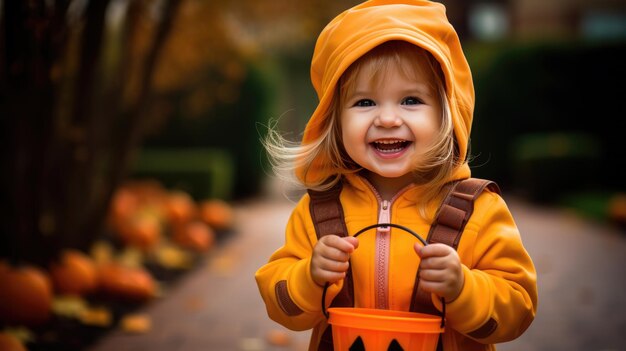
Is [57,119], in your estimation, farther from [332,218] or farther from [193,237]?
[332,218]

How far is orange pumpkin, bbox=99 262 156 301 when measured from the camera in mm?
5324

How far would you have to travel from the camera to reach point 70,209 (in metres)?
5.55

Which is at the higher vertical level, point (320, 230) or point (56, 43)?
point (56, 43)

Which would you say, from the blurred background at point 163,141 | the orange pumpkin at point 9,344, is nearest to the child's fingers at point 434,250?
the blurred background at point 163,141

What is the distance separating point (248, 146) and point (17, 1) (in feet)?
26.6

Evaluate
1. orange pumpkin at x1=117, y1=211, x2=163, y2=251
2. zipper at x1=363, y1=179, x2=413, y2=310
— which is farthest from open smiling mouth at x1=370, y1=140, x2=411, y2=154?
orange pumpkin at x1=117, y1=211, x2=163, y2=251

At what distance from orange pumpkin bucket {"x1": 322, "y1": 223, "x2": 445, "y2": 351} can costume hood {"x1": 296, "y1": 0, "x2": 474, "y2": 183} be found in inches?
18.9

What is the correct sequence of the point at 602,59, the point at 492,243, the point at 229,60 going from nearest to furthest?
the point at 492,243 < the point at 229,60 < the point at 602,59

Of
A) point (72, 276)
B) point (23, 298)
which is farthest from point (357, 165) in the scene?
point (72, 276)

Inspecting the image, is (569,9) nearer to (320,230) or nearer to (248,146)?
(248,146)

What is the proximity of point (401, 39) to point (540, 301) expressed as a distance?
394 centimetres

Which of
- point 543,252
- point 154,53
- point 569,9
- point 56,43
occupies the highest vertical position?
point 569,9

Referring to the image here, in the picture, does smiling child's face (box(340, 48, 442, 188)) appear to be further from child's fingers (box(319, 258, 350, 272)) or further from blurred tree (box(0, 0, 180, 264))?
blurred tree (box(0, 0, 180, 264))

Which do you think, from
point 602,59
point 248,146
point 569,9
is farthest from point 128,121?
point 569,9
